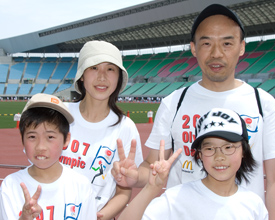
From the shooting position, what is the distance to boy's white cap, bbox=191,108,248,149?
2119 millimetres

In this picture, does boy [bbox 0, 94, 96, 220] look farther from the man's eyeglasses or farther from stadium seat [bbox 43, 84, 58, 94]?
stadium seat [bbox 43, 84, 58, 94]

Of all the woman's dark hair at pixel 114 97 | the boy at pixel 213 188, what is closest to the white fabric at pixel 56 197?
the boy at pixel 213 188

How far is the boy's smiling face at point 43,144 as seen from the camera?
2.35 m

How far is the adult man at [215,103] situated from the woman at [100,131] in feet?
1.20

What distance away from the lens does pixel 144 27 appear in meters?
51.6

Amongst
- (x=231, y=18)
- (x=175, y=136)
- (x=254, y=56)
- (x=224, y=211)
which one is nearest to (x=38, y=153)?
(x=175, y=136)

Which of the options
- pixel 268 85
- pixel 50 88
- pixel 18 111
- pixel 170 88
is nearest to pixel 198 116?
pixel 18 111

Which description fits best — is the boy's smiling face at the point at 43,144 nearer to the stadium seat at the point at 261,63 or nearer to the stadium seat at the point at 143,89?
the stadium seat at the point at 261,63

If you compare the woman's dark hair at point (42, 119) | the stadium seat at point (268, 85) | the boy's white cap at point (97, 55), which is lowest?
the woman's dark hair at point (42, 119)

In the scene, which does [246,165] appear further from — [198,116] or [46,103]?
[46,103]

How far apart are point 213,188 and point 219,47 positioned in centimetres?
103

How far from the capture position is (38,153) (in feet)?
7.71

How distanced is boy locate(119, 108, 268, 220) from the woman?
0.68 metres

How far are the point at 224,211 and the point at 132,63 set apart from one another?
2472 inches
